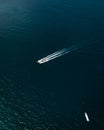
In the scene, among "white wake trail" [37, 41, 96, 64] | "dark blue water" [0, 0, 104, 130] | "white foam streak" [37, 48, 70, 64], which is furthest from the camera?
"white wake trail" [37, 41, 96, 64]

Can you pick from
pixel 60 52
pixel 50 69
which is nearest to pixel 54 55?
pixel 60 52

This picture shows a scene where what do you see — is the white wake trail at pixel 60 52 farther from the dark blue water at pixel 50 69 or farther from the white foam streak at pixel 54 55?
the dark blue water at pixel 50 69

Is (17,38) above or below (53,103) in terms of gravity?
above

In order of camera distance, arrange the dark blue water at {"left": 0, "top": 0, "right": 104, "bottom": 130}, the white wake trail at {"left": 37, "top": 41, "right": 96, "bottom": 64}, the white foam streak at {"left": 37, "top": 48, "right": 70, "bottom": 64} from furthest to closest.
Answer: the white wake trail at {"left": 37, "top": 41, "right": 96, "bottom": 64}, the white foam streak at {"left": 37, "top": 48, "right": 70, "bottom": 64}, the dark blue water at {"left": 0, "top": 0, "right": 104, "bottom": 130}

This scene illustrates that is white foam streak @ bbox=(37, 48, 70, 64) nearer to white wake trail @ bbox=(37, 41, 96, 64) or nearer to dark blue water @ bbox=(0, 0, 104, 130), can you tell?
white wake trail @ bbox=(37, 41, 96, 64)

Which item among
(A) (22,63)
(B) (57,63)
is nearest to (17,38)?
(A) (22,63)

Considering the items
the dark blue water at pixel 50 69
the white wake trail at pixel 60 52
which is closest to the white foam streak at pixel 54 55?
the white wake trail at pixel 60 52

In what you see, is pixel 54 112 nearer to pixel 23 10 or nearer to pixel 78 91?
pixel 78 91

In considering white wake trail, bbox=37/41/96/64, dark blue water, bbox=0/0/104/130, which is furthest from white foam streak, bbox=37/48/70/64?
dark blue water, bbox=0/0/104/130

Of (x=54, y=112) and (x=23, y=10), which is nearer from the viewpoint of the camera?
(x=54, y=112)

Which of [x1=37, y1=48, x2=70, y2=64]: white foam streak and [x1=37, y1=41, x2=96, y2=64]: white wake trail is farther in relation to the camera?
[x1=37, y1=41, x2=96, y2=64]: white wake trail
